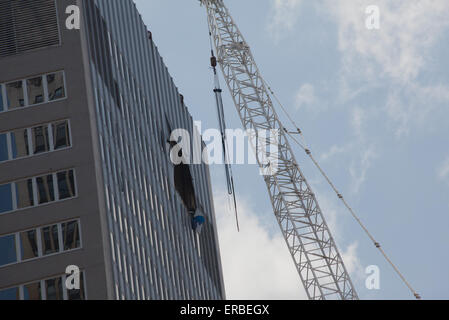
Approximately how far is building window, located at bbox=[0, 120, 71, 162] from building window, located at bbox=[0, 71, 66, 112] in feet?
7.31

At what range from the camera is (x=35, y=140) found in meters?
76.4

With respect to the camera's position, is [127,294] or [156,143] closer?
[127,294]

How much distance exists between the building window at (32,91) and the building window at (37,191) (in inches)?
261

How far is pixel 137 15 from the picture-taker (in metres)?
108

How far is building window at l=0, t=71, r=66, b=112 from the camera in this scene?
255 ft

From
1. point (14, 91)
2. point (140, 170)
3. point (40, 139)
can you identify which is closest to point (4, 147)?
point (40, 139)

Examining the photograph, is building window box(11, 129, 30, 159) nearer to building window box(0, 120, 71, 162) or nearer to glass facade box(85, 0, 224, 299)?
building window box(0, 120, 71, 162)

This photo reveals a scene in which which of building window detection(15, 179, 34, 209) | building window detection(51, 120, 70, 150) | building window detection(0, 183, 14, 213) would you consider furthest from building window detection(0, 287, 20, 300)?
building window detection(51, 120, 70, 150)

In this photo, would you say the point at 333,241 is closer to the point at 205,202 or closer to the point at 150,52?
the point at 205,202

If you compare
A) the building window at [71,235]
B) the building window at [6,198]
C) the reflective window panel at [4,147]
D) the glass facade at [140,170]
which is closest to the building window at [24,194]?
the building window at [6,198]

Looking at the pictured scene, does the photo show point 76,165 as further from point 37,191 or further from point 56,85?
point 56,85
